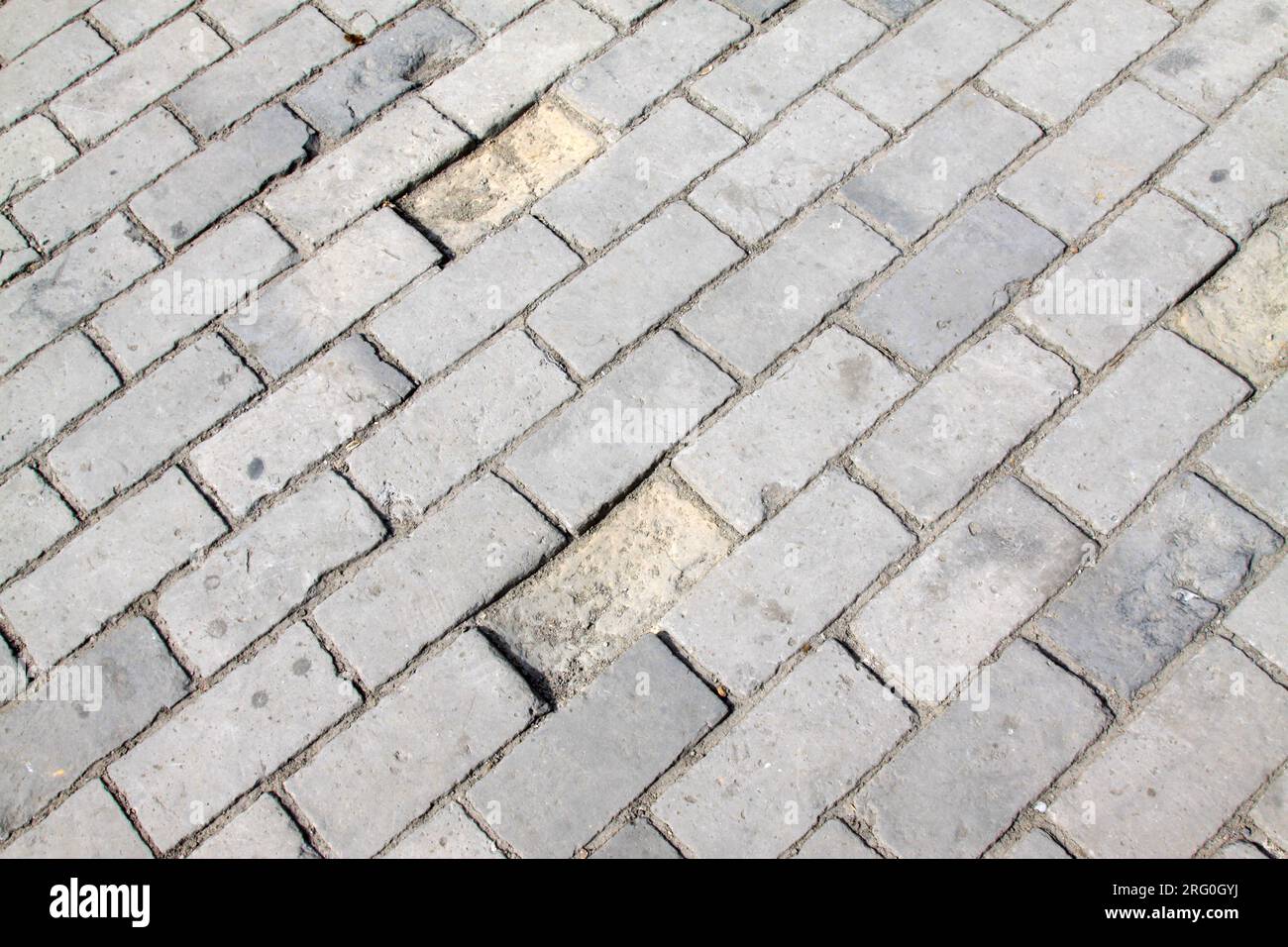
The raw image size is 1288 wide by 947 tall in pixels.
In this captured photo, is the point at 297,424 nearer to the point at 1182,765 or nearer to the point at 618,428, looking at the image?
the point at 618,428

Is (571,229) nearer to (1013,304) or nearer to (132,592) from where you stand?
(1013,304)

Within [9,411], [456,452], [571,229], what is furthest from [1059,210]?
[9,411]

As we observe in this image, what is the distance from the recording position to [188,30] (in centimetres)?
418

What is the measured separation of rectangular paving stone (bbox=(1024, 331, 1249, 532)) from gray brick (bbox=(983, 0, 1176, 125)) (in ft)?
3.18

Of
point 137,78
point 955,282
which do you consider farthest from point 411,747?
point 137,78

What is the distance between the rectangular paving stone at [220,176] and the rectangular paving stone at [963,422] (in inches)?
84.7

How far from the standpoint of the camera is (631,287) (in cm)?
348

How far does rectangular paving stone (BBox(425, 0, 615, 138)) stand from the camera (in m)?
3.89

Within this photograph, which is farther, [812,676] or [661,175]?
A: [661,175]

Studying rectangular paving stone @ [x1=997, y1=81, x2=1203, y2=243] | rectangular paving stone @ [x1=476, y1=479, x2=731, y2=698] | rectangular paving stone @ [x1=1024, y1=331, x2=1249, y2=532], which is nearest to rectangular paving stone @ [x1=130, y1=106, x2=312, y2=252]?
rectangular paving stone @ [x1=476, y1=479, x2=731, y2=698]

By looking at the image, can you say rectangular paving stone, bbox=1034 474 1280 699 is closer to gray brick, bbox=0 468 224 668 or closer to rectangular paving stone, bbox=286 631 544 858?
rectangular paving stone, bbox=286 631 544 858

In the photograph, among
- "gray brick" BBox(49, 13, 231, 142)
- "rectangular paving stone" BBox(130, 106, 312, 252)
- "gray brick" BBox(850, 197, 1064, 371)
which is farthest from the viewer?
"gray brick" BBox(49, 13, 231, 142)

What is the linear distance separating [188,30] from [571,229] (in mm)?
1737

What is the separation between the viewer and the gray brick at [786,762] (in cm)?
271
